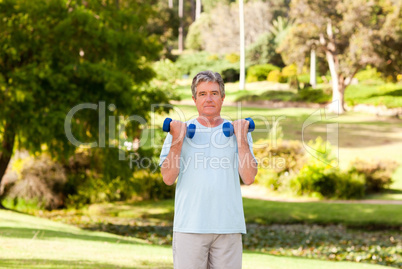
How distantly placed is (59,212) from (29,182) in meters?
1.31

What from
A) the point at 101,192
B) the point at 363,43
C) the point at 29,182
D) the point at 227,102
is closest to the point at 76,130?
the point at 29,182

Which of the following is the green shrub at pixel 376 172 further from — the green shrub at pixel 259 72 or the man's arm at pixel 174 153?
the green shrub at pixel 259 72

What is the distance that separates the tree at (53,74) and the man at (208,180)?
9323 millimetres

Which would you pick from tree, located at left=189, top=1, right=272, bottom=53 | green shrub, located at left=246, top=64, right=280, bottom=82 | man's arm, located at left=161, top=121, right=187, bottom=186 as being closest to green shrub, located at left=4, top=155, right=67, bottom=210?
man's arm, located at left=161, top=121, right=187, bottom=186

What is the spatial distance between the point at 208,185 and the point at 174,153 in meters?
0.27

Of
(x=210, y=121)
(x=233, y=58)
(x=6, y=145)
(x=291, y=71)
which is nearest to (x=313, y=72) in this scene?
(x=291, y=71)

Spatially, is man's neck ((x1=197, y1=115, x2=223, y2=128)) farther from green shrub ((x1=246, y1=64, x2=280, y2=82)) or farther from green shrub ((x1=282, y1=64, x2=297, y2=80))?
green shrub ((x1=246, y1=64, x2=280, y2=82))

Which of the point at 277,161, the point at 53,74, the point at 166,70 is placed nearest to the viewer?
the point at 53,74

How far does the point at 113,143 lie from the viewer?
49.8ft

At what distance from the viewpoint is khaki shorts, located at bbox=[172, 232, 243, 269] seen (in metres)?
2.99

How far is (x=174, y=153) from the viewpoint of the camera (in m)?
3.04

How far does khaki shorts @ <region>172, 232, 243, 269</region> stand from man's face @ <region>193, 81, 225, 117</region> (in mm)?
716

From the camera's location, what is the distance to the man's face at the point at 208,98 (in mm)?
3121

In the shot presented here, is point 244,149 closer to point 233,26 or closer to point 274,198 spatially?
point 274,198
